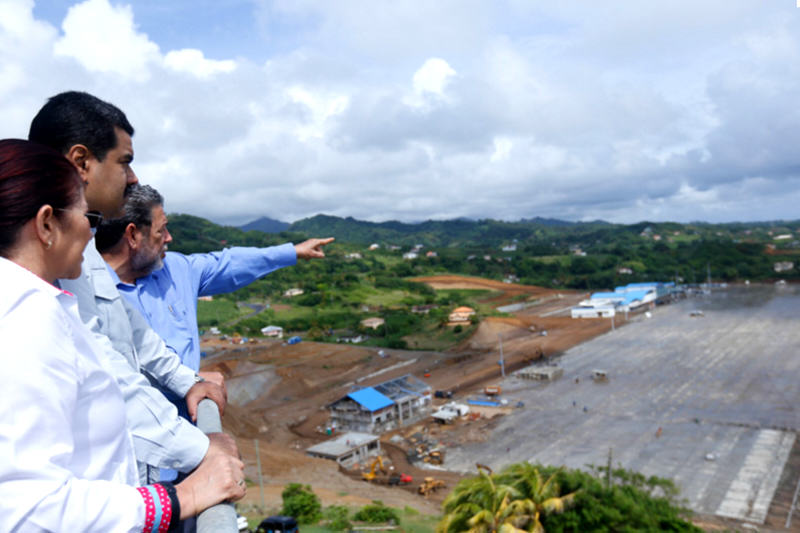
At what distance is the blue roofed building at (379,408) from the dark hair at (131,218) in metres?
23.2

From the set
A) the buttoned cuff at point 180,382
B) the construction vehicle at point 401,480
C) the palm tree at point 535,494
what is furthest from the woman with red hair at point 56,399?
→ the construction vehicle at point 401,480

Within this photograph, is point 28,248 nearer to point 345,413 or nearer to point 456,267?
point 345,413

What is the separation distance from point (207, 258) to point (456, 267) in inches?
3456

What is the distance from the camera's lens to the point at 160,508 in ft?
4.38

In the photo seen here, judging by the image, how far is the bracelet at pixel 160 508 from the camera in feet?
4.28

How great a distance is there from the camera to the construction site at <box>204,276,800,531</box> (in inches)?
723

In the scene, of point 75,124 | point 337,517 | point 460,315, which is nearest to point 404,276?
point 460,315

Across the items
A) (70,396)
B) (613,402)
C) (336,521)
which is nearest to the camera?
(70,396)

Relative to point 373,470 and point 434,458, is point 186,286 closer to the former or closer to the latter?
point 373,470

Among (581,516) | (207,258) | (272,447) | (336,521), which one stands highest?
(207,258)

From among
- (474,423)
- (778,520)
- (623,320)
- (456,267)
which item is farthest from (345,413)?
(456,267)

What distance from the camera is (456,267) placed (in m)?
90.2

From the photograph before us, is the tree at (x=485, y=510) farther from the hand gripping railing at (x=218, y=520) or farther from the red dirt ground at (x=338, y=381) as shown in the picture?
the hand gripping railing at (x=218, y=520)

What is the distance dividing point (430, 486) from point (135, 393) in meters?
18.1
